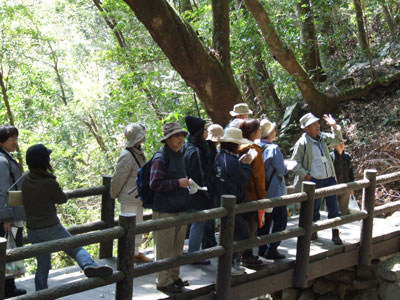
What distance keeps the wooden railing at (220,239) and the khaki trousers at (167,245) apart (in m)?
0.29

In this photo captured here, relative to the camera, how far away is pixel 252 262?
18.4 ft

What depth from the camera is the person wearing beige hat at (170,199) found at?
4793 millimetres

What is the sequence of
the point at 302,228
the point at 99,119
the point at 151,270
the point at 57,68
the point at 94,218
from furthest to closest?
the point at 57,68, the point at 99,119, the point at 94,218, the point at 302,228, the point at 151,270

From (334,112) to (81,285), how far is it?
31.1ft

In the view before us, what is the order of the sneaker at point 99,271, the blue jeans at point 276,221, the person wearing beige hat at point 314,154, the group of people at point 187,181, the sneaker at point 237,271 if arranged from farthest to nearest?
the person wearing beige hat at point 314,154 < the blue jeans at point 276,221 < the sneaker at point 237,271 < the group of people at point 187,181 < the sneaker at point 99,271

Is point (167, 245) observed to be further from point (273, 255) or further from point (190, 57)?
point (190, 57)

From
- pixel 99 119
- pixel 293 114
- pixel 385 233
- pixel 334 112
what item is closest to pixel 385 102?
pixel 334 112

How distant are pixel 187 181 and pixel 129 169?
1043 millimetres

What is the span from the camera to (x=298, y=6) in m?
13.0

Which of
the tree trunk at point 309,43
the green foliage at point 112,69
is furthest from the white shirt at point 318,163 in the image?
the tree trunk at point 309,43

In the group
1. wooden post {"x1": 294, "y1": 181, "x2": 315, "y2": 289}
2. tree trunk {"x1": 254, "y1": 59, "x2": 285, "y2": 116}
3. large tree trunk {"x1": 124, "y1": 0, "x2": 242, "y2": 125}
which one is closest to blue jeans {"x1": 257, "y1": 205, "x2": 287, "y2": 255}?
wooden post {"x1": 294, "y1": 181, "x2": 315, "y2": 289}

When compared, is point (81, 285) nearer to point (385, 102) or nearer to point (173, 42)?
point (173, 42)

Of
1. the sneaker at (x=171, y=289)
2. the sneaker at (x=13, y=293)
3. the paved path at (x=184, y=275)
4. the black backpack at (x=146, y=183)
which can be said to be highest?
the black backpack at (x=146, y=183)

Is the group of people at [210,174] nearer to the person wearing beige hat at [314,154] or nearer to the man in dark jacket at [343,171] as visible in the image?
the person wearing beige hat at [314,154]
